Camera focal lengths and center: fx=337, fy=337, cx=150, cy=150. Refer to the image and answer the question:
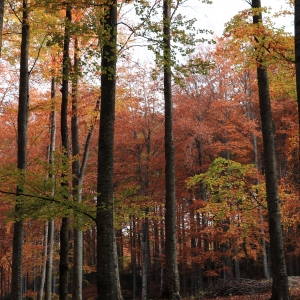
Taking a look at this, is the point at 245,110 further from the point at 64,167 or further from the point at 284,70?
the point at 64,167

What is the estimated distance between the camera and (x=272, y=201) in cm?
700

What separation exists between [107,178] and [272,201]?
3663 millimetres

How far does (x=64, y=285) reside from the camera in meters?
7.74

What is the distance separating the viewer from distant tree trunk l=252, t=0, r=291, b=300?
21.7 feet

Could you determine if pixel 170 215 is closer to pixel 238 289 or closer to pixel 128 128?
pixel 238 289

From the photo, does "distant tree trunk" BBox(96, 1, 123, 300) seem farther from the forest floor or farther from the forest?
the forest floor

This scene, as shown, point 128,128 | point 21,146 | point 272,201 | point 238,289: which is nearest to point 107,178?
point 272,201

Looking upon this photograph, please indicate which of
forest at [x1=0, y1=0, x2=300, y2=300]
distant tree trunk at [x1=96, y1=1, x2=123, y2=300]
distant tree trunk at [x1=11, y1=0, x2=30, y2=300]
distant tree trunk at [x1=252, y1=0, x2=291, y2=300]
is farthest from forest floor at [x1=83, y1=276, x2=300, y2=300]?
distant tree trunk at [x1=96, y1=1, x2=123, y2=300]

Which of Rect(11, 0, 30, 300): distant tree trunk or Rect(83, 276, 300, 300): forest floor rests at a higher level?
Rect(11, 0, 30, 300): distant tree trunk

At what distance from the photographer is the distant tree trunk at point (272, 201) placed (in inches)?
261

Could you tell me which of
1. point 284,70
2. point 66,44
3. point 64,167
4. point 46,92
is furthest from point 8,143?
point 284,70

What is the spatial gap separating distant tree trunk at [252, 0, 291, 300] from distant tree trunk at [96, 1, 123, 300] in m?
2.87

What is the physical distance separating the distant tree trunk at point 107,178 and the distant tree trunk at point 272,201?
287 cm

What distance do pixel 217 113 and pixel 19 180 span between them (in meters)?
13.8
